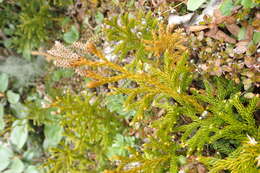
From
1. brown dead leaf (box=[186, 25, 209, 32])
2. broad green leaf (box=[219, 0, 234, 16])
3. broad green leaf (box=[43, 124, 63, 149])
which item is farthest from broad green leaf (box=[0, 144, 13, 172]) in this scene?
broad green leaf (box=[219, 0, 234, 16])

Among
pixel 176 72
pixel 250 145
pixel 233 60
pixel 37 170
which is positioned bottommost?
pixel 37 170

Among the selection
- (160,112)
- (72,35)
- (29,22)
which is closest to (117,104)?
(160,112)

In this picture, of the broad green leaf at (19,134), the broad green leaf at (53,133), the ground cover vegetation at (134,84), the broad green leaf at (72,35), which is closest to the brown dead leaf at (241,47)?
the ground cover vegetation at (134,84)

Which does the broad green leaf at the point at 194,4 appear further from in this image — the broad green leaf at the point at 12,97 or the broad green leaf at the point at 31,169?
the broad green leaf at the point at 31,169

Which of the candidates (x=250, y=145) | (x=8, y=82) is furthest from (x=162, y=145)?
(x=8, y=82)

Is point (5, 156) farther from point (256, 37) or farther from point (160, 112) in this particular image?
point (256, 37)

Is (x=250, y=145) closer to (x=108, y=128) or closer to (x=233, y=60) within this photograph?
(x=233, y=60)

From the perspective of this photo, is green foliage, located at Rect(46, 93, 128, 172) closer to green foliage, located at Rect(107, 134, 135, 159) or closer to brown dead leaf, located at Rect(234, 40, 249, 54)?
green foliage, located at Rect(107, 134, 135, 159)
